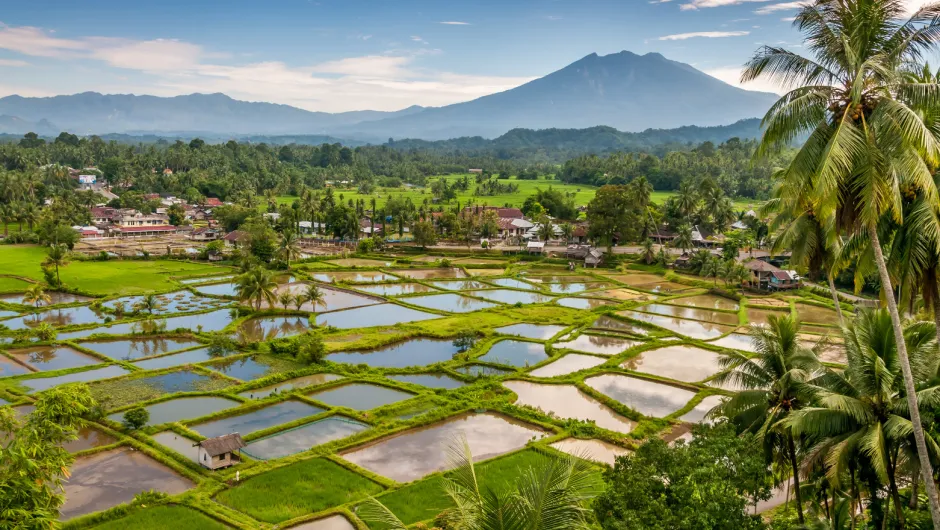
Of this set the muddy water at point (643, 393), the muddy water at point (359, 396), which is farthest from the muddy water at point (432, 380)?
the muddy water at point (643, 393)

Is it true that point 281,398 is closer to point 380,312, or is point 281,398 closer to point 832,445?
point 380,312

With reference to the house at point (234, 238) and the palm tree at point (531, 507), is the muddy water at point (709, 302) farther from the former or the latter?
the house at point (234, 238)

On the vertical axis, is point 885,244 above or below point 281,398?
above

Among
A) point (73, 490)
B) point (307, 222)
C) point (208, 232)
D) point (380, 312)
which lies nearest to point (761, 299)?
point (380, 312)

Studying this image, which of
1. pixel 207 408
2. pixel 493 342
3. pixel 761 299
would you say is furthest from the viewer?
pixel 761 299

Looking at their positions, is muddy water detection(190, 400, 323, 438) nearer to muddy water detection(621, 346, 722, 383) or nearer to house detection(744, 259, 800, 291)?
muddy water detection(621, 346, 722, 383)

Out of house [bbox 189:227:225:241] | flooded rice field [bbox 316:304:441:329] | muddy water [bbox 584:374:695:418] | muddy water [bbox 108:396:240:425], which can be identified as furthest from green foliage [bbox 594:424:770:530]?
house [bbox 189:227:225:241]
